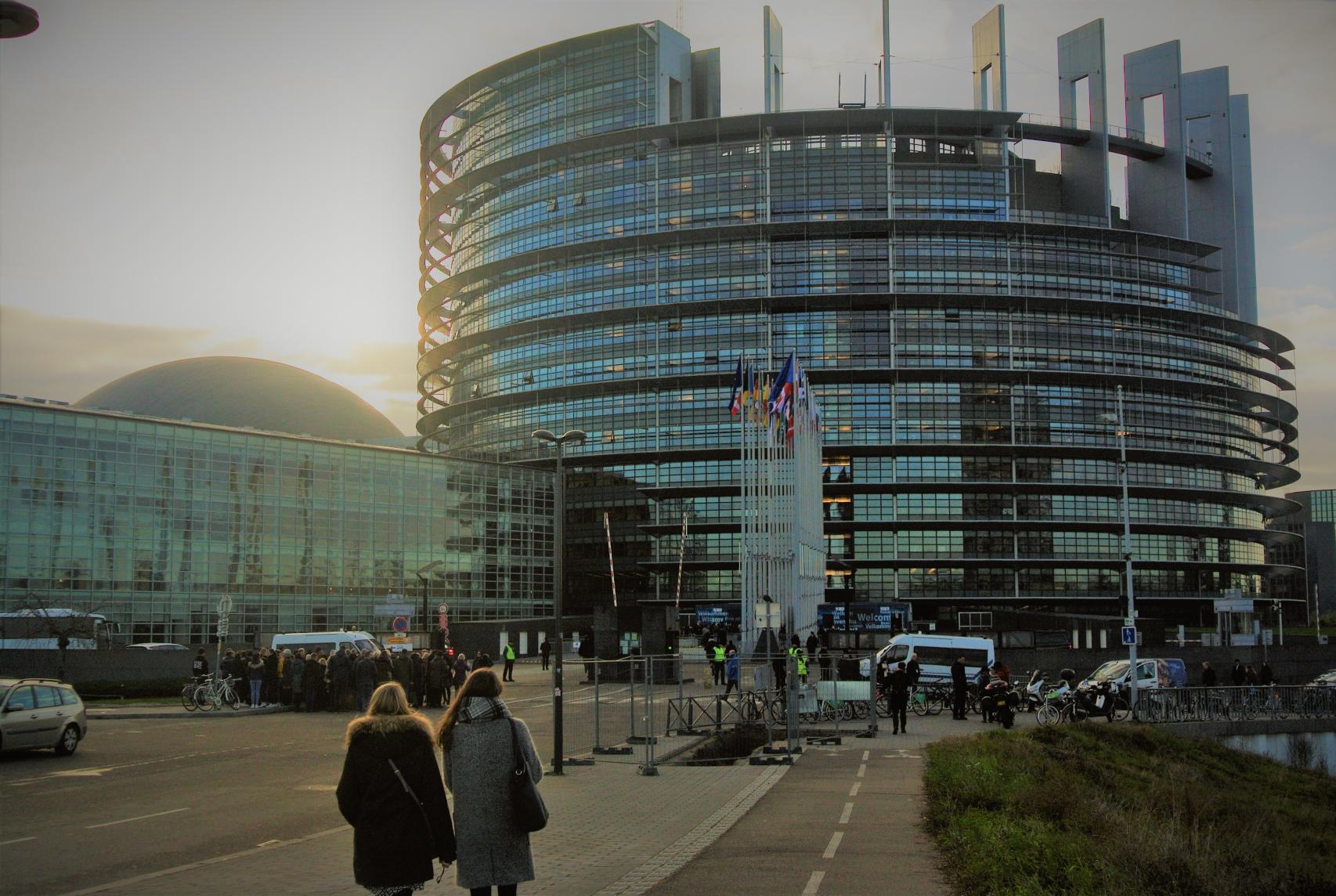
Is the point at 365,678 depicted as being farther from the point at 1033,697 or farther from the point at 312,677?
the point at 1033,697

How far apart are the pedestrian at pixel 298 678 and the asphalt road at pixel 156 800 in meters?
6.94

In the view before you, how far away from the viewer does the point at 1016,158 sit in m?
121

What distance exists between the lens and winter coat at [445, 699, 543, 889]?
835 centimetres

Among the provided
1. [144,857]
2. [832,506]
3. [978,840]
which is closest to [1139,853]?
[978,840]

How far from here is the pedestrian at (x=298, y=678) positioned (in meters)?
39.2

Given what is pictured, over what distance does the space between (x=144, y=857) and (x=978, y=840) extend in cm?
920

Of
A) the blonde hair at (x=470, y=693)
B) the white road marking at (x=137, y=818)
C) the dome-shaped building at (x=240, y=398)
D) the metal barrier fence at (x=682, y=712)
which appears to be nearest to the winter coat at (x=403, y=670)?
the metal barrier fence at (x=682, y=712)

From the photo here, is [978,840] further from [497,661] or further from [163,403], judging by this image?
[163,403]

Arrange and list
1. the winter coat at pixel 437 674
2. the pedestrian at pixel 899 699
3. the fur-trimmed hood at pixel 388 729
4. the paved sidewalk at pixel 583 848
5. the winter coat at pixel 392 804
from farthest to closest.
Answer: the winter coat at pixel 437 674 < the pedestrian at pixel 899 699 < the paved sidewalk at pixel 583 848 < the fur-trimmed hood at pixel 388 729 < the winter coat at pixel 392 804

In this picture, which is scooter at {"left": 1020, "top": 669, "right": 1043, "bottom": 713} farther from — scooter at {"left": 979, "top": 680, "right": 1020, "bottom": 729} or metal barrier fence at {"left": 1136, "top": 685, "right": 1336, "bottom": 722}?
scooter at {"left": 979, "top": 680, "right": 1020, "bottom": 729}

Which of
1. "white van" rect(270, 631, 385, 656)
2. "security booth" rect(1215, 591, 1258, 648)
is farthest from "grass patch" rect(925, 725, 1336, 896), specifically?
"security booth" rect(1215, 591, 1258, 648)

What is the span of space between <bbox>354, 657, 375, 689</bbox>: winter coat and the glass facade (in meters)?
22.2

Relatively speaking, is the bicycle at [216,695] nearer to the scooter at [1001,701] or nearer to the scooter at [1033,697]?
the scooter at [1001,701]

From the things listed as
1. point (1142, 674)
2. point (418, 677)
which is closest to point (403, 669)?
point (418, 677)
